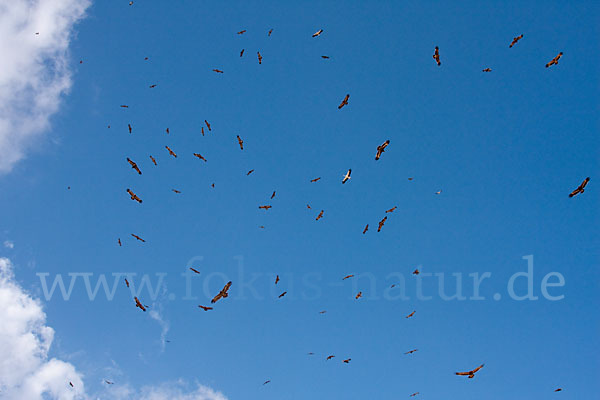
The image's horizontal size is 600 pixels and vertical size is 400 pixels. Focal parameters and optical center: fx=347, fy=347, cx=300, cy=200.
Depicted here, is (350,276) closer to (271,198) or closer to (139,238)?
(271,198)

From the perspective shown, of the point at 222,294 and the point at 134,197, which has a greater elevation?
the point at 134,197

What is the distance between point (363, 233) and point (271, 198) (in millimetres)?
7216

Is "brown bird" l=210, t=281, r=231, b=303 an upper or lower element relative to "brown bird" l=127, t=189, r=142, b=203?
lower

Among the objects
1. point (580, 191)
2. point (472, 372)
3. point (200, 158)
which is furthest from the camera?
point (200, 158)

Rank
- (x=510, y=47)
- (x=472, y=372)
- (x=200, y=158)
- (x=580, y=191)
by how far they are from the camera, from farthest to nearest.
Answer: (x=200, y=158)
(x=510, y=47)
(x=472, y=372)
(x=580, y=191)

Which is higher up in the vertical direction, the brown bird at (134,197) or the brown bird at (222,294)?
the brown bird at (134,197)

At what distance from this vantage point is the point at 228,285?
22359mm

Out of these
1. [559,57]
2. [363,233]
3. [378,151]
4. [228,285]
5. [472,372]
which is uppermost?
[559,57]

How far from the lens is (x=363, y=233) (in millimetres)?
24406

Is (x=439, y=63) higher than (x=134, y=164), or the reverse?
(x=439, y=63)

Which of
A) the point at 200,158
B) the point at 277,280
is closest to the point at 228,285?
the point at 277,280

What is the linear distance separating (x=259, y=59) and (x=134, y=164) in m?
11.5

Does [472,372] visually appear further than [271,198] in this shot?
No

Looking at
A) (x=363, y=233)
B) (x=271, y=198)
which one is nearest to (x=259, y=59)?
(x=271, y=198)
